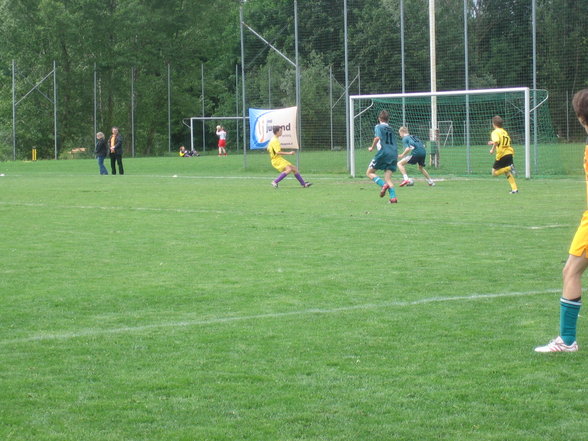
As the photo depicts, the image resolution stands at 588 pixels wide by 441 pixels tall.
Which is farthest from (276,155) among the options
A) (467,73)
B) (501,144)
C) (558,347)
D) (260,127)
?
(558,347)

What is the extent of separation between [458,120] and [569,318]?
26.4 meters

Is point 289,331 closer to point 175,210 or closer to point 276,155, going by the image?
point 175,210

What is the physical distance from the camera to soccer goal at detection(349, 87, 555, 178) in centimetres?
3017

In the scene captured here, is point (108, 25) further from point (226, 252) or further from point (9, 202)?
point (226, 252)

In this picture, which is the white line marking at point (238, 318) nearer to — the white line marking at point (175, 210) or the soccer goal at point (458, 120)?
the white line marking at point (175, 210)

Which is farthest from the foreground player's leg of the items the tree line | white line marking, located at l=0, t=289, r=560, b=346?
the tree line

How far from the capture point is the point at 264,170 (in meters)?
35.2

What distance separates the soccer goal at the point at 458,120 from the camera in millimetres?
30172

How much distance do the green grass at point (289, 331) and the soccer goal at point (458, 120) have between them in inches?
602

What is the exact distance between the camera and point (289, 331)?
23.4 ft

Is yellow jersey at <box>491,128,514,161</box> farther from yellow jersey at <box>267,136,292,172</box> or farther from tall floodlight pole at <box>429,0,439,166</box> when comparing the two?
tall floodlight pole at <box>429,0,439,166</box>

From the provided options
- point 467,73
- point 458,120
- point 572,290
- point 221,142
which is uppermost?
point 467,73

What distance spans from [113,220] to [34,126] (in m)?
39.9

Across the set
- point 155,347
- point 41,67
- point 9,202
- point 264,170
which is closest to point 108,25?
point 41,67
